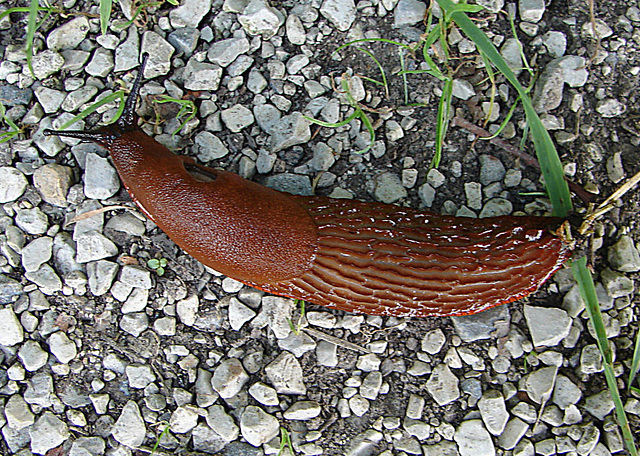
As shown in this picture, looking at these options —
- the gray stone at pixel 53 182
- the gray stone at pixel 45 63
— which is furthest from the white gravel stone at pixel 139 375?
the gray stone at pixel 45 63

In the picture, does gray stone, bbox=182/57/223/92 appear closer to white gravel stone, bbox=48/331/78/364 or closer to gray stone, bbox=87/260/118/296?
gray stone, bbox=87/260/118/296

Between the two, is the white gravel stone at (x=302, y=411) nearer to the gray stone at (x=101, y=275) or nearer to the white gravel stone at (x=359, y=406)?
the white gravel stone at (x=359, y=406)

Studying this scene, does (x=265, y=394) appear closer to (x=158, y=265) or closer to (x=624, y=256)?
(x=158, y=265)

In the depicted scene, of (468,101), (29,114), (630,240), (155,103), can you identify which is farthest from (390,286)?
(29,114)

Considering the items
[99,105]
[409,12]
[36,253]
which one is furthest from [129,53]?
[409,12]

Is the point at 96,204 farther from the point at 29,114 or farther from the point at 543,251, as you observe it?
the point at 543,251

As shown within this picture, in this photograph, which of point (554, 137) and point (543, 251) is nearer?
point (543, 251)
